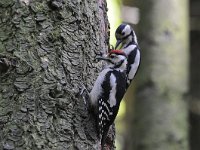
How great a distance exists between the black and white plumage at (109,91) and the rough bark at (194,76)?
7.76 feet

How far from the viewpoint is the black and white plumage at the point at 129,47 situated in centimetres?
315

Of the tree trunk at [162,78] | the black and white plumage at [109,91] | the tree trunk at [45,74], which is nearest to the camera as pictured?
the tree trunk at [45,74]

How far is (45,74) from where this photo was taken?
108 inches

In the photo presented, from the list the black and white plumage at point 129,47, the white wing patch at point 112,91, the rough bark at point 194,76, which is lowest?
the rough bark at point 194,76

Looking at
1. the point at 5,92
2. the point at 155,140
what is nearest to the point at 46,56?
the point at 5,92

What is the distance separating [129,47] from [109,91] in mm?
351

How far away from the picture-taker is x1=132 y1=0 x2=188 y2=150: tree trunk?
4.59 meters

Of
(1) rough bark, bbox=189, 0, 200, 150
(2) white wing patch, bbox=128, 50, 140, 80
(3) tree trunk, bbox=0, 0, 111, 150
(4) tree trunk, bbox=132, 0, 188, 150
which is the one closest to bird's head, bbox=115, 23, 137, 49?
(2) white wing patch, bbox=128, 50, 140, 80

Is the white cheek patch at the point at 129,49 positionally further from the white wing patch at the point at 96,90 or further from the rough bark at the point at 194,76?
the rough bark at the point at 194,76

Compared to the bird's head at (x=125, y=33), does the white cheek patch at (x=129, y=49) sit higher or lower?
lower

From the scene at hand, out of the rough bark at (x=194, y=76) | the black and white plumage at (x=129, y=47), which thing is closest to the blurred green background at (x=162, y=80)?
the rough bark at (x=194, y=76)

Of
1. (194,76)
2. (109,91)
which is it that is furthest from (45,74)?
(194,76)

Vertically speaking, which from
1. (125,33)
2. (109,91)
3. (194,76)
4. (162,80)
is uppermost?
(125,33)

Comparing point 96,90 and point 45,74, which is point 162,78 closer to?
point 96,90
